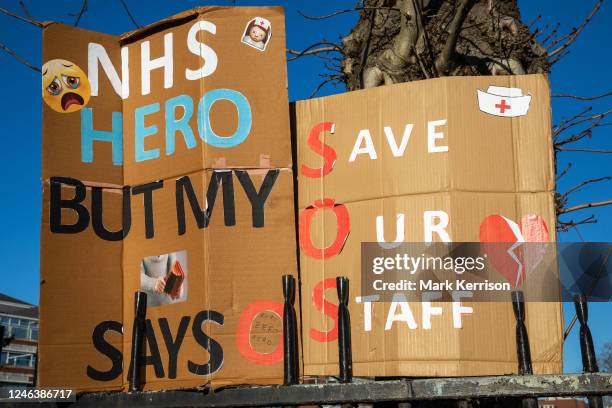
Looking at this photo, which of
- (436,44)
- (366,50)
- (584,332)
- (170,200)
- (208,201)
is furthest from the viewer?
(366,50)

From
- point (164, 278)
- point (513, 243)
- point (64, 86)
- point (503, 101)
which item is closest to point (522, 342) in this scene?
point (513, 243)

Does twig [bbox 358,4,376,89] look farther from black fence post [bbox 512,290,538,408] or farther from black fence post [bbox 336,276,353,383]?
black fence post [bbox 512,290,538,408]

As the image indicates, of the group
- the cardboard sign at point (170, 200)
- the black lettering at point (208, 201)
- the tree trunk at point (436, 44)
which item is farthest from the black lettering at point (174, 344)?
the tree trunk at point (436, 44)

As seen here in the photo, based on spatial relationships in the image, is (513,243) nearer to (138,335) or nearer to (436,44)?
(138,335)

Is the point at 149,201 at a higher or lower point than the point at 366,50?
lower

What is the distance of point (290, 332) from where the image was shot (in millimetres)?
3141

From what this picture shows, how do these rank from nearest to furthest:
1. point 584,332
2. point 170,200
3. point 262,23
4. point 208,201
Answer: point 584,332 < point 208,201 < point 170,200 < point 262,23

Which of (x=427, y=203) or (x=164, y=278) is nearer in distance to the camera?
(x=427, y=203)

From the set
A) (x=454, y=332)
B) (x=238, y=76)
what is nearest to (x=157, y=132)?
(x=238, y=76)

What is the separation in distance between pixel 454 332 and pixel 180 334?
1.14 metres

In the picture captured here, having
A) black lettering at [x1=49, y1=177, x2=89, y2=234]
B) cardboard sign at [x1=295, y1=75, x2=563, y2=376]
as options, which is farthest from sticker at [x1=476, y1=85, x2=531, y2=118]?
black lettering at [x1=49, y1=177, x2=89, y2=234]

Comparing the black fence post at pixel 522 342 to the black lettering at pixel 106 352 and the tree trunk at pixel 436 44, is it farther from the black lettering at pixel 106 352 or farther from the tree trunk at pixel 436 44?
the black lettering at pixel 106 352

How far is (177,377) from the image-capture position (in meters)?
3.27

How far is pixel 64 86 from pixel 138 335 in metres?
1.21
